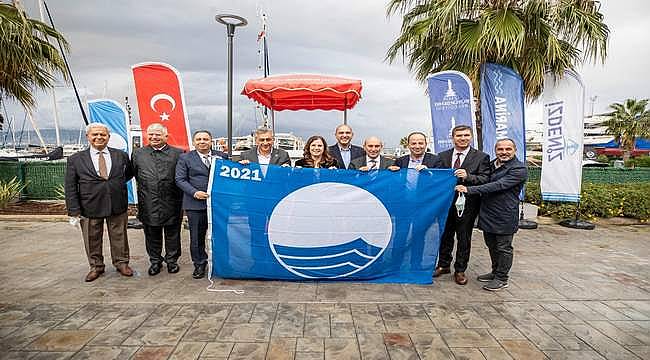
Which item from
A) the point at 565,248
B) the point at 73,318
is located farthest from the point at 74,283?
the point at 565,248

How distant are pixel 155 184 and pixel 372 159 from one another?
2373 millimetres

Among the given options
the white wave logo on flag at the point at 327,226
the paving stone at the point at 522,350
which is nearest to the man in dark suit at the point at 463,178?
the white wave logo on flag at the point at 327,226

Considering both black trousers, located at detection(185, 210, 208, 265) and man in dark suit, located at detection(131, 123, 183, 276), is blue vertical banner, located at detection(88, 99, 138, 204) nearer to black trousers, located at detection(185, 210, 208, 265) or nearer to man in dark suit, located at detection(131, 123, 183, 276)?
man in dark suit, located at detection(131, 123, 183, 276)

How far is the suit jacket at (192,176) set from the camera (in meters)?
4.10

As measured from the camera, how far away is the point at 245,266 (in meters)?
4.05

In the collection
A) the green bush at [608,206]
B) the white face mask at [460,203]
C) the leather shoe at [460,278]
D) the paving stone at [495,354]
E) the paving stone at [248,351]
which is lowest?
the paving stone at [495,354]

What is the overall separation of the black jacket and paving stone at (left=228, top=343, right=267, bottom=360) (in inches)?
77.3

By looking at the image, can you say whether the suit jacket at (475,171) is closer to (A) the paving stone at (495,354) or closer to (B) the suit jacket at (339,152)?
(B) the suit jacket at (339,152)

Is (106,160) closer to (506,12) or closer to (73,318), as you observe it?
(73,318)

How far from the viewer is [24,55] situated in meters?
7.36

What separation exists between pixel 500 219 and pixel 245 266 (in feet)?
8.69

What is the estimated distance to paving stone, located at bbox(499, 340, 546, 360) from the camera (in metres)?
2.71

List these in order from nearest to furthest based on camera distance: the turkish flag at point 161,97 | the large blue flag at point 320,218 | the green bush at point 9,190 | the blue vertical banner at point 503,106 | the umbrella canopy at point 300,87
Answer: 1. the large blue flag at point 320,218
2. the turkish flag at point 161,97
3. the blue vertical banner at point 503,106
4. the umbrella canopy at point 300,87
5. the green bush at point 9,190

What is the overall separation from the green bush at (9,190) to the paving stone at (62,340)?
7475mm
